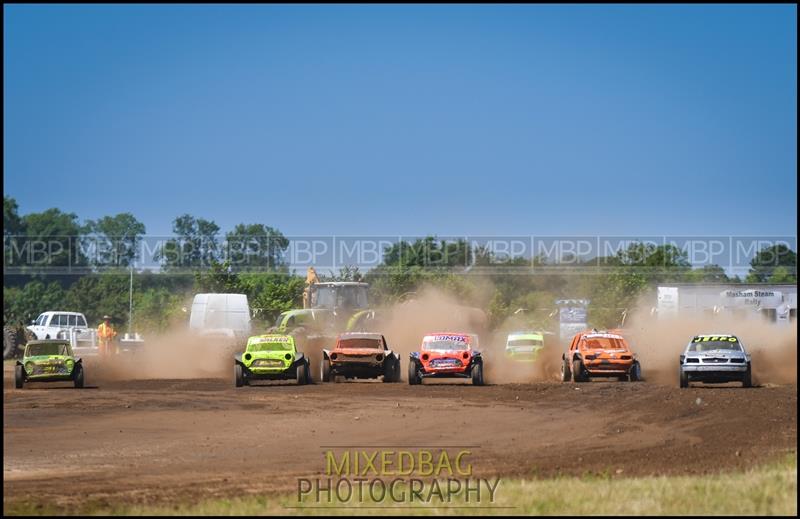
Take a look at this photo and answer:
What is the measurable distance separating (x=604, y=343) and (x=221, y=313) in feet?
66.1

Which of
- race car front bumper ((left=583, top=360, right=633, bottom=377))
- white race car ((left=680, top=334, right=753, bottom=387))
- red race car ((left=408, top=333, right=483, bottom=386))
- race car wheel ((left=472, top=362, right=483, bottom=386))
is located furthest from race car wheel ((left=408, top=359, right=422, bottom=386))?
white race car ((left=680, top=334, right=753, bottom=387))

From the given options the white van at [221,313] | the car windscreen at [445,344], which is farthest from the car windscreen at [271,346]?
the white van at [221,313]

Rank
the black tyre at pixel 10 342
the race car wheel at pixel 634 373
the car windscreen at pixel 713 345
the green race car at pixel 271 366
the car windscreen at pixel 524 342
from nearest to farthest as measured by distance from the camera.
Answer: the green race car at pixel 271 366, the car windscreen at pixel 713 345, the race car wheel at pixel 634 373, the car windscreen at pixel 524 342, the black tyre at pixel 10 342

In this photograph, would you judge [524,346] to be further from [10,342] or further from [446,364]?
[10,342]

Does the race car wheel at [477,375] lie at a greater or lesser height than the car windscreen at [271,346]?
lesser

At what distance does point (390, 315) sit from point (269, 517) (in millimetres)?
40572

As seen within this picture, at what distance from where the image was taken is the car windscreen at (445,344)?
3884cm

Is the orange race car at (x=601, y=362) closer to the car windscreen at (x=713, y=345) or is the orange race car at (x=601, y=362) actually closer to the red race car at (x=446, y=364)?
the car windscreen at (x=713, y=345)

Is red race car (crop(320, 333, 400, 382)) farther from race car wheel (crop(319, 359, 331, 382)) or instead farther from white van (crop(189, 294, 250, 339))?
white van (crop(189, 294, 250, 339))

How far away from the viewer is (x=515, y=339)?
51.0m

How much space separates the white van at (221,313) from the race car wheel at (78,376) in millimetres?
15607

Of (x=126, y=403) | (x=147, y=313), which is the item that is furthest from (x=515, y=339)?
(x=147, y=313)

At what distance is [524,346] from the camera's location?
1969 inches

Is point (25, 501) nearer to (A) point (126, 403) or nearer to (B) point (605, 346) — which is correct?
(A) point (126, 403)
